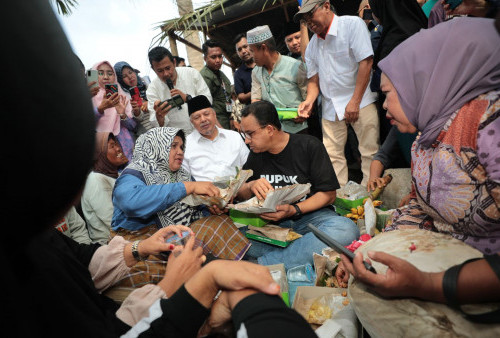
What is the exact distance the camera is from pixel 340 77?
3328 mm

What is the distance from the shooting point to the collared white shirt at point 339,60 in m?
3.06

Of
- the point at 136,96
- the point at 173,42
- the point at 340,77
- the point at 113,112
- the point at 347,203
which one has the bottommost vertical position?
→ the point at 347,203

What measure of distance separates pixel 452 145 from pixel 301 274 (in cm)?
131

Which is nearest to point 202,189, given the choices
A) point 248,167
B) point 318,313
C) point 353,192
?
point 248,167

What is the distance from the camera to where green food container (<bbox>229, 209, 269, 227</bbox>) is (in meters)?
2.46

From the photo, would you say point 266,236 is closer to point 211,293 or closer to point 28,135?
point 211,293

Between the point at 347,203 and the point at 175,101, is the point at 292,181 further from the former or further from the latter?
the point at 175,101

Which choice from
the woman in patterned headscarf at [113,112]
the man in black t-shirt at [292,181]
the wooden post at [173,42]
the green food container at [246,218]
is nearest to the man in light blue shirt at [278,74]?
the man in black t-shirt at [292,181]

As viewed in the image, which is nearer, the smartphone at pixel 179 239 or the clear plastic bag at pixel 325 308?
the clear plastic bag at pixel 325 308

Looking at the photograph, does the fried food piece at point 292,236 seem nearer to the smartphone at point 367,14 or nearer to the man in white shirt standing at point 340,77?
the man in white shirt standing at point 340,77

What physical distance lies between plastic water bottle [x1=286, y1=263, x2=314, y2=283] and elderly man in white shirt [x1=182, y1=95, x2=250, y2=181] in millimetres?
1340

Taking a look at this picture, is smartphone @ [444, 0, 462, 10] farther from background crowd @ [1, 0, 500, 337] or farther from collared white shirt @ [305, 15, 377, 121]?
collared white shirt @ [305, 15, 377, 121]

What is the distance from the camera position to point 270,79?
3.87 m

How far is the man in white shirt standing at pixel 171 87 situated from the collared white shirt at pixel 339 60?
1.83 m
